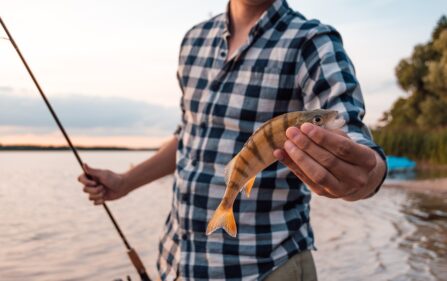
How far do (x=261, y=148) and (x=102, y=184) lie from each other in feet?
6.00

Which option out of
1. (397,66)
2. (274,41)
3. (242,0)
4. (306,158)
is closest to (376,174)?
(306,158)

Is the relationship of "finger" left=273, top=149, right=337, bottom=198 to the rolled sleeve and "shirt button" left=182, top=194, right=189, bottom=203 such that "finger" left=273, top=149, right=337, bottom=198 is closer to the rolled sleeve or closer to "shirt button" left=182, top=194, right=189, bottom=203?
the rolled sleeve

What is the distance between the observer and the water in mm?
9070

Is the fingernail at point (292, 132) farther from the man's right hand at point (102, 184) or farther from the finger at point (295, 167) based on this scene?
the man's right hand at point (102, 184)

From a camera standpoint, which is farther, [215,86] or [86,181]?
[86,181]

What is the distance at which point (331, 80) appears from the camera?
2250mm

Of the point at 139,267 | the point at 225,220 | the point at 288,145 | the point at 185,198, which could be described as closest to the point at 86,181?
the point at 139,267

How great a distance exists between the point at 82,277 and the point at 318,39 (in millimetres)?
7439

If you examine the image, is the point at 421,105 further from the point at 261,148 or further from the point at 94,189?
the point at 261,148

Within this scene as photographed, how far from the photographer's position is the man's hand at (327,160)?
1.55 m

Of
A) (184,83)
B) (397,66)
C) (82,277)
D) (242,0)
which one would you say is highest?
(242,0)

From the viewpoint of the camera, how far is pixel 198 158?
2.66 metres

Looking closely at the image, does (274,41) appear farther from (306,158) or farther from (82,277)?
(82,277)

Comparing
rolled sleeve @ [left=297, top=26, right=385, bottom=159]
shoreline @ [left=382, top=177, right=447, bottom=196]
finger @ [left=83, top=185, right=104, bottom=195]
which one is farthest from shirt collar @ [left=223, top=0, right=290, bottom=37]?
shoreline @ [left=382, top=177, right=447, bottom=196]
